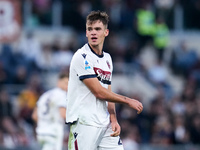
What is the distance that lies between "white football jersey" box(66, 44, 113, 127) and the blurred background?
6.86m

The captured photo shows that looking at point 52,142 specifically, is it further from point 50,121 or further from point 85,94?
point 85,94

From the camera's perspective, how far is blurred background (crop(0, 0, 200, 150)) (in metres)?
15.3

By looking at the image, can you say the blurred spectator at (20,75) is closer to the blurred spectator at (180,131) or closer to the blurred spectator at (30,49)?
the blurred spectator at (30,49)

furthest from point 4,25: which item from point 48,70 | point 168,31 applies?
point 168,31

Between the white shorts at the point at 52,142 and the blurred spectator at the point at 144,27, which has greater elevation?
the blurred spectator at the point at 144,27

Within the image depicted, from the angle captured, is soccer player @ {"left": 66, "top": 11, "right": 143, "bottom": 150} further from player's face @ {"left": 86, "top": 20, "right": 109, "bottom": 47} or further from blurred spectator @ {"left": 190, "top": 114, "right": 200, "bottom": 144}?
blurred spectator @ {"left": 190, "top": 114, "right": 200, "bottom": 144}

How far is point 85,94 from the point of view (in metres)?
7.36

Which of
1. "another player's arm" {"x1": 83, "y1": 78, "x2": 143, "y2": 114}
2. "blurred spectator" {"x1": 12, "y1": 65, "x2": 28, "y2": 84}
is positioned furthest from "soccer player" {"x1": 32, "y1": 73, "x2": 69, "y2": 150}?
"blurred spectator" {"x1": 12, "y1": 65, "x2": 28, "y2": 84}

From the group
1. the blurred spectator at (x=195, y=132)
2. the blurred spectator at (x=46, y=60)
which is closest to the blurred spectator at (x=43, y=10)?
the blurred spectator at (x=46, y=60)

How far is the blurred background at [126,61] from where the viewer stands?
50.1 ft

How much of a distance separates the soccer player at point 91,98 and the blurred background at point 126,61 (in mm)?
6812

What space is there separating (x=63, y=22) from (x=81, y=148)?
42.9ft

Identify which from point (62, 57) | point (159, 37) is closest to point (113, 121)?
point (62, 57)

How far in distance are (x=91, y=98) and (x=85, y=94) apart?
9 centimetres
